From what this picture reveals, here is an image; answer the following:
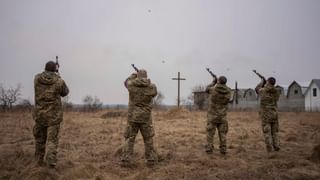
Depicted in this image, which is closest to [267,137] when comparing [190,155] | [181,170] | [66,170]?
[190,155]

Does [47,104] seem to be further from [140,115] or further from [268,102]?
[268,102]

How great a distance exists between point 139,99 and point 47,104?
2245 mm

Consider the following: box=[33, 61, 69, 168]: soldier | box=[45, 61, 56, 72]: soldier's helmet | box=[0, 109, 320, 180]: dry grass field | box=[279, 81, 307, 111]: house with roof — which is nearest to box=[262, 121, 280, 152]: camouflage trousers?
box=[0, 109, 320, 180]: dry grass field

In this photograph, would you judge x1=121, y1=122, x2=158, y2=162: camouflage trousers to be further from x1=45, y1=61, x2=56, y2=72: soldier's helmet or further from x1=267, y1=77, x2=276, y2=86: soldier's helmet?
x1=267, y1=77, x2=276, y2=86: soldier's helmet

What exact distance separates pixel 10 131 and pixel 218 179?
508 inches

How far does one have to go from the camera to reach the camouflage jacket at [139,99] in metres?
9.71

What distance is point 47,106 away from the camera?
8.89m

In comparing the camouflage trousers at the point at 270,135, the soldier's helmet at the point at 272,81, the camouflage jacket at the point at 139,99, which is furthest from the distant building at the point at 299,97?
the camouflage jacket at the point at 139,99

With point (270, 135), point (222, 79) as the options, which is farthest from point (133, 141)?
point (270, 135)

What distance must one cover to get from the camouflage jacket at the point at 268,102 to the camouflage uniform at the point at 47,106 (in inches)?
249

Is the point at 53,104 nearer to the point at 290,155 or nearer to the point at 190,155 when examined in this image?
the point at 190,155

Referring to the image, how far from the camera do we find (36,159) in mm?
9102

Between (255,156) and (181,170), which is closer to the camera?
(181,170)

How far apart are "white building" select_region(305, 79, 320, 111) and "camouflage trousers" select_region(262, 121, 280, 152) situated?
156 feet
